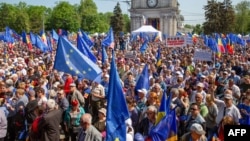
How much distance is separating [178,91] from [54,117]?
3347mm

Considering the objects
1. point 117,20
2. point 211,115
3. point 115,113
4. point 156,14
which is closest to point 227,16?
point 156,14

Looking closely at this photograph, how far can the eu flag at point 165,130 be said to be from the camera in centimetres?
688

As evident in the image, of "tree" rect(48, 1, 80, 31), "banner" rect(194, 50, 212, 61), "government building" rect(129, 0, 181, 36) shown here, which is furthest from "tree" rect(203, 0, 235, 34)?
"banner" rect(194, 50, 212, 61)

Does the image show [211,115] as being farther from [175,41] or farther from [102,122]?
[175,41]

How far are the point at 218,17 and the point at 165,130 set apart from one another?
6454 cm

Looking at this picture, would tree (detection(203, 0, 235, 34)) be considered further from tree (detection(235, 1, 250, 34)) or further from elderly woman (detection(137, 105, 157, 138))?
elderly woman (detection(137, 105, 157, 138))

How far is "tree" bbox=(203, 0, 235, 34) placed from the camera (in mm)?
68812

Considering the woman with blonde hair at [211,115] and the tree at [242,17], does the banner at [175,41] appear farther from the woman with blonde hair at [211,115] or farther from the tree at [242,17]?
the tree at [242,17]

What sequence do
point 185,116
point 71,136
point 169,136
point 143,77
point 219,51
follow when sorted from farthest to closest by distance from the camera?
point 219,51 → point 143,77 → point 71,136 → point 185,116 → point 169,136

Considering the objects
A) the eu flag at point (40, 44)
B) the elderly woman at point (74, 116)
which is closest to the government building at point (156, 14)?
the eu flag at point (40, 44)

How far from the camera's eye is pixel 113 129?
627cm

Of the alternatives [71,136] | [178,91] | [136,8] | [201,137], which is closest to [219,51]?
[178,91]

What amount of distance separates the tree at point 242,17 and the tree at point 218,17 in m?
24.1

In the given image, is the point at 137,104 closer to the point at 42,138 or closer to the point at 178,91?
the point at 178,91
